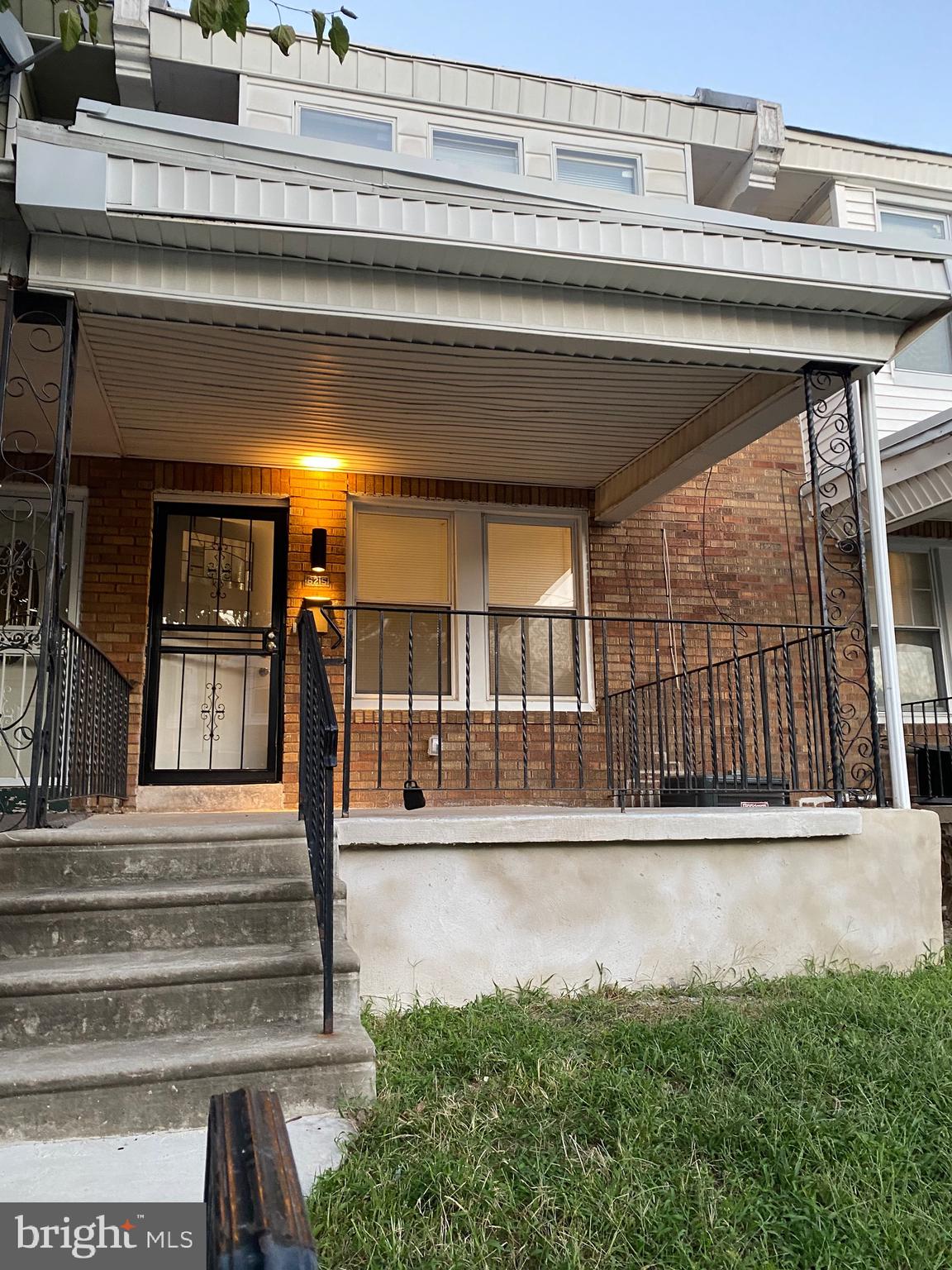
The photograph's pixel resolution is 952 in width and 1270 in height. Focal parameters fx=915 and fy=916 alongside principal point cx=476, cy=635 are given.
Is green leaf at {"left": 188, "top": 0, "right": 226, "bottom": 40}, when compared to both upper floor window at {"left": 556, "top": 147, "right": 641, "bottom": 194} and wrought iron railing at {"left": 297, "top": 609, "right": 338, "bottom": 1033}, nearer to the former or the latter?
wrought iron railing at {"left": 297, "top": 609, "right": 338, "bottom": 1033}

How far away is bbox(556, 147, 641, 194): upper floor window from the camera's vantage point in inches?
292

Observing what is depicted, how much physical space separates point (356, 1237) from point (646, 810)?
3.05 metres

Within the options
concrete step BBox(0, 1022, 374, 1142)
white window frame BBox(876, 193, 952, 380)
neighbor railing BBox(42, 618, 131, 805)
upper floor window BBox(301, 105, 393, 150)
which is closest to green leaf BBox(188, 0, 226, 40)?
neighbor railing BBox(42, 618, 131, 805)

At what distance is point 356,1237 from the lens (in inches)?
83.8

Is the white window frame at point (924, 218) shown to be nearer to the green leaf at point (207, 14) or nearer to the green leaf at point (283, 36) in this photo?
the green leaf at point (283, 36)

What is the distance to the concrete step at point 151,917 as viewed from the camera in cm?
326

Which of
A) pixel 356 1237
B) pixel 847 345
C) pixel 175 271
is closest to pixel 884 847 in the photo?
pixel 847 345

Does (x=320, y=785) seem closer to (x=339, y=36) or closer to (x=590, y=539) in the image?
(x=339, y=36)

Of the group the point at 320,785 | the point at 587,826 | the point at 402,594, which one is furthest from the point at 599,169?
the point at 320,785

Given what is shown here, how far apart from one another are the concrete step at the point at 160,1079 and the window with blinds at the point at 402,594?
13.0 feet

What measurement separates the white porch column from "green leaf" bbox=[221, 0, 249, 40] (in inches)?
145

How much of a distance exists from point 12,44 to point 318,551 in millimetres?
3311

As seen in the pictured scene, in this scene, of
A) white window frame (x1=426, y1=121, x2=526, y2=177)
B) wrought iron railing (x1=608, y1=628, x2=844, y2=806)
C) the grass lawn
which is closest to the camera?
the grass lawn

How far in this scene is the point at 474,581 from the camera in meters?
7.05
